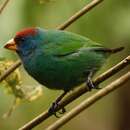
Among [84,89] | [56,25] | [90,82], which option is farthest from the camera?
[56,25]

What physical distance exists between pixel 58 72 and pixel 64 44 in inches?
10.1

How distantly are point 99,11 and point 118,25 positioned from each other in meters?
0.25

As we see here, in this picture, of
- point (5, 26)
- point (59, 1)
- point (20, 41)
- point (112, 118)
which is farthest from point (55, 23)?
point (112, 118)

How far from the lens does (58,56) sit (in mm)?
4277

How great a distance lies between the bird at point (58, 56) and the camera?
4203 millimetres

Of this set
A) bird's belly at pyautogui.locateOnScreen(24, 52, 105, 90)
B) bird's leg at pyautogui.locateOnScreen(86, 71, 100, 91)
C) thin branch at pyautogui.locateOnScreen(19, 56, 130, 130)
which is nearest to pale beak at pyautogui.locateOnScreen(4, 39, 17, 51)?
bird's belly at pyautogui.locateOnScreen(24, 52, 105, 90)

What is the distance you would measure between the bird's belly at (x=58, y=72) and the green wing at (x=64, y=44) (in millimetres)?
77

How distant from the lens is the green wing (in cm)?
431

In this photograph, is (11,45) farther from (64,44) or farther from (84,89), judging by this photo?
(84,89)

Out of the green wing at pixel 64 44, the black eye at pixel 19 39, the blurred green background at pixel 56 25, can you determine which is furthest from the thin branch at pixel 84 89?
the blurred green background at pixel 56 25

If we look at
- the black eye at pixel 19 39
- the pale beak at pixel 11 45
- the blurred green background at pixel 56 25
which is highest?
the pale beak at pixel 11 45

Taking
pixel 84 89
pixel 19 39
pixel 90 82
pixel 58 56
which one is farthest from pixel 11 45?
pixel 84 89

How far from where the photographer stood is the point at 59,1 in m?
5.41

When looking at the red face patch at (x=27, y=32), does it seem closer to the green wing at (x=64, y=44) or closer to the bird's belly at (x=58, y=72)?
the green wing at (x=64, y=44)
